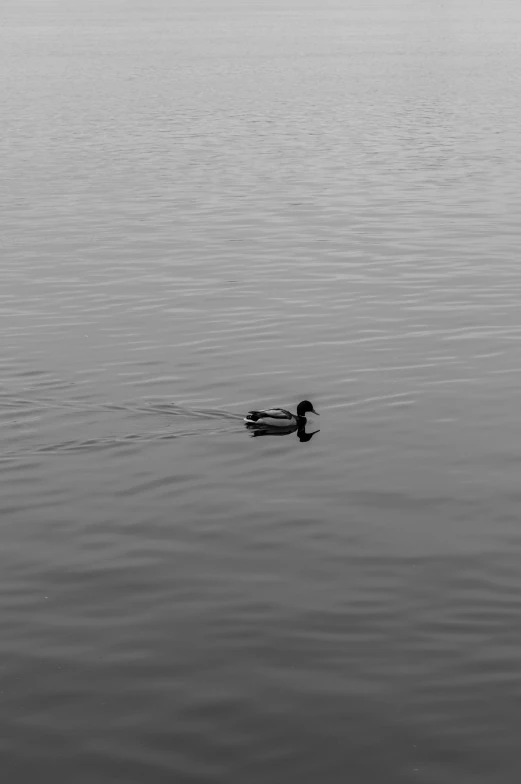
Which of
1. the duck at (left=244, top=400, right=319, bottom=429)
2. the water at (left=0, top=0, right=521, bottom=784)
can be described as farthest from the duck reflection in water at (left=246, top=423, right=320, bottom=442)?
the water at (left=0, top=0, right=521, bottom=784)

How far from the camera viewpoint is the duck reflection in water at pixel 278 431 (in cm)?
1820

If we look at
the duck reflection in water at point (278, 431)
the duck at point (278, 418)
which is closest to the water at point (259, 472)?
the duck reflection in water at point (278, 431)

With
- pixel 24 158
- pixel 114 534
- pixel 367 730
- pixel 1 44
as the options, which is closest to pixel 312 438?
pixel 114 534

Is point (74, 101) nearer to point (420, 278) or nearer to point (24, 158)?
point (24, 158)

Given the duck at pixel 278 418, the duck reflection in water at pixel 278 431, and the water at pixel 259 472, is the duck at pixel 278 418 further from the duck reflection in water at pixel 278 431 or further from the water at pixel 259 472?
the water at pixel 259 472

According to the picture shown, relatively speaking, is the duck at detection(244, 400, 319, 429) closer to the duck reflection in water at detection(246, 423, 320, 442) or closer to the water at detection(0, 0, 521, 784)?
the duck reflection in water at detection(246, 423, 320, 442)

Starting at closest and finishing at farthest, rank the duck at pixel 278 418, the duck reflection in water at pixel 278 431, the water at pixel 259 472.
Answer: the water at pixel 259 472 → the duck at pixel 278 418 → the duck reflection in water at pixel 278 431

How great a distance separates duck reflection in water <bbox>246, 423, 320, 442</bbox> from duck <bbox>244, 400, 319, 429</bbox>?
35 mm

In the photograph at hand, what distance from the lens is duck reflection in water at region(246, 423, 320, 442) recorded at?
1820 cm

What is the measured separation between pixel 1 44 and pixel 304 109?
52567mm

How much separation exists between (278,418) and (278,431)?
0.80 ft

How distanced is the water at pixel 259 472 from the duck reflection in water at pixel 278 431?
19cm

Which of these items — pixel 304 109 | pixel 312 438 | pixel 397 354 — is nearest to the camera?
pixel 312 438

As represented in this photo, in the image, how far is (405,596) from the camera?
1330 cm
